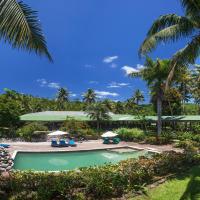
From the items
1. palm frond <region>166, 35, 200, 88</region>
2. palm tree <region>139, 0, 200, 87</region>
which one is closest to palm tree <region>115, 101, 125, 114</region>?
palm tree <region>139, 0, 200, 87</region>

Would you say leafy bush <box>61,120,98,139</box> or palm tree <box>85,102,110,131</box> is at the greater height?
palm tree <box>85,102,110,131</box>

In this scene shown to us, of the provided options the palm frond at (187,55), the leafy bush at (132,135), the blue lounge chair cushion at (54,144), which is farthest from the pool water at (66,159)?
the palm frond at (187,55)

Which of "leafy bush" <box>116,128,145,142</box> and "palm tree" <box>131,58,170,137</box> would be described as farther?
"leafy bush" <box>116,128,145,142</box>

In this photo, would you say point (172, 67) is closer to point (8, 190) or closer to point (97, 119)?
point (8, 190)

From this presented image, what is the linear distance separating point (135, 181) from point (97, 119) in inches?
1268

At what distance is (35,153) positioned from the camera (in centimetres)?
2598

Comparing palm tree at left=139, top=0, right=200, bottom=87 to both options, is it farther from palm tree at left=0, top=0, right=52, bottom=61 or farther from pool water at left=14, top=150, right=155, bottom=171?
pool water at left=14, top=150, right=155, bottom=171

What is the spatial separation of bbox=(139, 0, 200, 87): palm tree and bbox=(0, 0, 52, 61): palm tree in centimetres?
737

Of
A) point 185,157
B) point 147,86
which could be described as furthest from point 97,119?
point 185,157

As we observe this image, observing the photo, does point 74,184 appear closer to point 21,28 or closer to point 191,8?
point 21,28

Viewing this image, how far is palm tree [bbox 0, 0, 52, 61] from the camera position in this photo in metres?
7.35

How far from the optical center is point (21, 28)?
7.53 meters

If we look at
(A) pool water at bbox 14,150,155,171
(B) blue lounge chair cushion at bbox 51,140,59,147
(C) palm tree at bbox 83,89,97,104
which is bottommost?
(A) pool water at bbox 14,150,155,171

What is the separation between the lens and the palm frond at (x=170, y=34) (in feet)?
48.8
